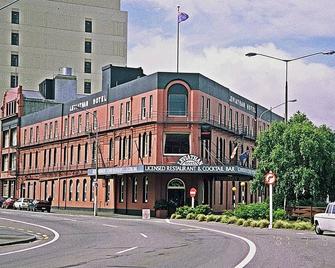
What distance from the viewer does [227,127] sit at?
224 ft

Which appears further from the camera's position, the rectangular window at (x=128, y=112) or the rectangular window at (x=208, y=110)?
the rectangular window at (x=128, y=112)

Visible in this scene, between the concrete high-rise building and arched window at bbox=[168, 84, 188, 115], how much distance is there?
45479mm

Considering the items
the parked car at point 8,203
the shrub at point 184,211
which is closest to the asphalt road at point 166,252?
the shrub at point 184,211

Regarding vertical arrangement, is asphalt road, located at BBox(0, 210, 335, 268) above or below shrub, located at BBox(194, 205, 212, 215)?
above

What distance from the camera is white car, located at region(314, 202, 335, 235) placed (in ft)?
101

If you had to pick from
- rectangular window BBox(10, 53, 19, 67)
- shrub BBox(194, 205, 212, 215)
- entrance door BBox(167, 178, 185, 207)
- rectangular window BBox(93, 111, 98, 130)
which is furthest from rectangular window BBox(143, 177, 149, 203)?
rectangular window BBox(10, 53, 19, 67)

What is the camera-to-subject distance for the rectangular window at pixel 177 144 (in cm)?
6050

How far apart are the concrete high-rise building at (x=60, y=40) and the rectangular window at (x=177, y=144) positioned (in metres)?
46.2

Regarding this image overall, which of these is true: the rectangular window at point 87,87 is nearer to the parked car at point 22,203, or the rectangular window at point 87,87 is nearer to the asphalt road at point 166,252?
the parked car at point 22,203

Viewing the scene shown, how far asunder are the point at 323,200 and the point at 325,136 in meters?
5.25

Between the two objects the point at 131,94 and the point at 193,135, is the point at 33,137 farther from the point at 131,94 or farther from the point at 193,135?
the point at 193,135

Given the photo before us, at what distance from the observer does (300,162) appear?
4659 centimetres

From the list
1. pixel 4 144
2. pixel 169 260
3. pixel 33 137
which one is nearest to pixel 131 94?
pixel 33 137

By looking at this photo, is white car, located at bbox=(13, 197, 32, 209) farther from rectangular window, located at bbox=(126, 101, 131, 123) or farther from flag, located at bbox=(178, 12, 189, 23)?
flag, located at bbox=(178, 12, 189, 23)
